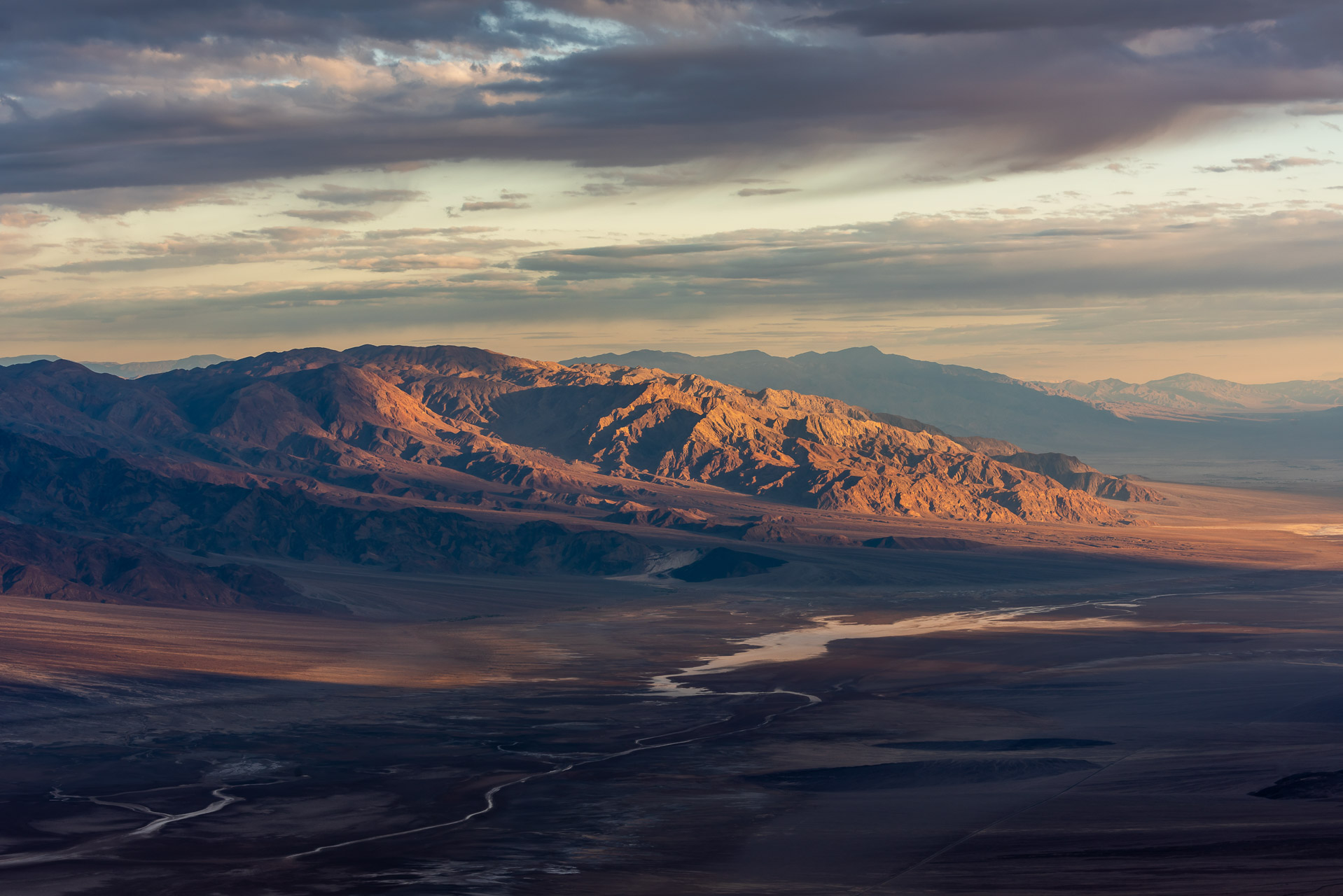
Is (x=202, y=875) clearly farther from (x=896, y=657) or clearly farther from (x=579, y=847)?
(x=896, y=657)

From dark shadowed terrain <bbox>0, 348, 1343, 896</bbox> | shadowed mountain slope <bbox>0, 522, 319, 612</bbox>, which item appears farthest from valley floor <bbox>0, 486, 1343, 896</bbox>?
shadowed mountain slope <bbox>0, 522, 319, 612</bbox>

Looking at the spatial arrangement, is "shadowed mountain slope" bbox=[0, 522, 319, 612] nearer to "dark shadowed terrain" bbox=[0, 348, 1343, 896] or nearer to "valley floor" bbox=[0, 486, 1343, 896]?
"dark shadowed terrain" bbox=[0, 348, 1343, 896]

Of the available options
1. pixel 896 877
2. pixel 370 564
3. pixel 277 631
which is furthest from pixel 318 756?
pixel 370 564

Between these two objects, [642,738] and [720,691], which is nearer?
[642,738]

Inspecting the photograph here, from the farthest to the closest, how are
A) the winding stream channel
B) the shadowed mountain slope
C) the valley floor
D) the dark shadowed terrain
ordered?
the shadowed mountain slope
the winding stream channel
the dark shadowed terrain
the valley floor

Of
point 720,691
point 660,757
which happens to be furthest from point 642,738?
point 720,691

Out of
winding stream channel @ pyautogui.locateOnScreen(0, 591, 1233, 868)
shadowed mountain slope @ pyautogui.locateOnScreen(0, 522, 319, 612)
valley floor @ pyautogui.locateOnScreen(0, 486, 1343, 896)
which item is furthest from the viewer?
shadowed mountain slope @ pyautogui.locateOnScreen(0, 522, 319, 612)

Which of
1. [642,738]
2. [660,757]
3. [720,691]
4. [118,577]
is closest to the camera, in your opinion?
[660,757]

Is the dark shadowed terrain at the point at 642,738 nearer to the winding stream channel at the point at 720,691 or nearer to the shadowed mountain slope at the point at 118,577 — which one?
the winding stream channel at the point at 720,691

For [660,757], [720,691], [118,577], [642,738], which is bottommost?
[720,691]

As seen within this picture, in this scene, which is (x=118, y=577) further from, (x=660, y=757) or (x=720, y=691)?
(x=660, y=757)

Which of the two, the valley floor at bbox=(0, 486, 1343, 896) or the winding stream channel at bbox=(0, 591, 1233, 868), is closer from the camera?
the valley floor at bbox=(0, 486, 1343, 896)

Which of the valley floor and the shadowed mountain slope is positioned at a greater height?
the shadowed mountain slope
